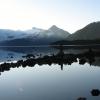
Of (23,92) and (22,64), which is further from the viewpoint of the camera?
(22,64)

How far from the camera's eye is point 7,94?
40.6m

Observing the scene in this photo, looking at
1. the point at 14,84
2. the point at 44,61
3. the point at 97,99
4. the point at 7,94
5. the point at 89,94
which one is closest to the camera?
the point at 97,99

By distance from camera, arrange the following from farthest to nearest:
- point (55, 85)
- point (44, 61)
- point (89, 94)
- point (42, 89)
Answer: point (44, 61)
point (55, 85)
point (42, 89)
point (89, 94)

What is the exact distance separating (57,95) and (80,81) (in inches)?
494

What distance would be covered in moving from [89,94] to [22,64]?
50248 mm

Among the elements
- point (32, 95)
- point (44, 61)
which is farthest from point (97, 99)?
point (44, 61)

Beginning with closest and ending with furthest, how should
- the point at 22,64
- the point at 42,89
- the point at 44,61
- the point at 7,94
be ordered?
the point at 7,94
the point at 42,89
the point at 22,64
the point at 44,61

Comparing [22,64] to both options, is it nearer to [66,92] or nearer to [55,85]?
[55,85]

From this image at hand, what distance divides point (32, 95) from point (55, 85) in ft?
26.9

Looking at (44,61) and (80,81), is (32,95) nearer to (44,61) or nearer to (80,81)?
(80,81)

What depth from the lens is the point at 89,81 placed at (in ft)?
162

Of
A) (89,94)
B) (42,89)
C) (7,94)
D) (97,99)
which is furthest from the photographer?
(42,89)

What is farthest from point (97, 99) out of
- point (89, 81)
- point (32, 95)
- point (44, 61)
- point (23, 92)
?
point (44, 61)

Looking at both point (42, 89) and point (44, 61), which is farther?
point (44, 61)
